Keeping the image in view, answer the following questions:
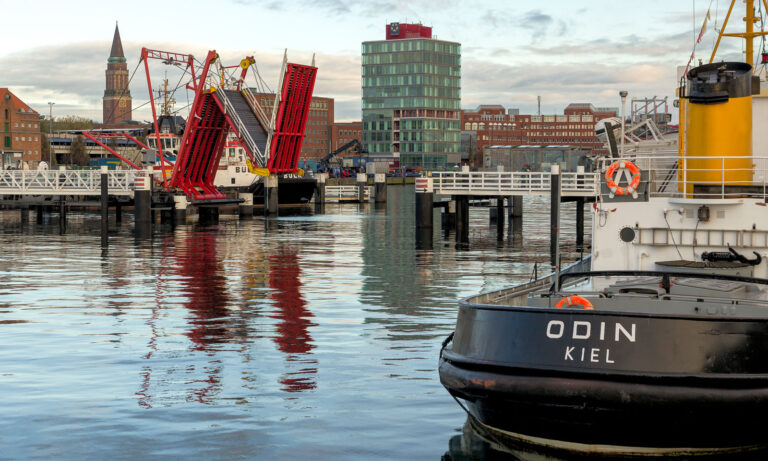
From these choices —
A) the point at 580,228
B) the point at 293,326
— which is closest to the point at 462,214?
the point at 580,228

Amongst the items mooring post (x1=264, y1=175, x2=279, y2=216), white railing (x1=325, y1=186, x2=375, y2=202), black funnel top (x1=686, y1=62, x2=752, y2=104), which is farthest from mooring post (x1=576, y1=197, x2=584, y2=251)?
white railing (x1=325, y1=186, x2=375, y2=202)

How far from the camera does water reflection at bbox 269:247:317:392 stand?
1443 cm

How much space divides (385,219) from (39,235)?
2345 centimetres

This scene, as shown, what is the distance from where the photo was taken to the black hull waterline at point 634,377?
952 cm

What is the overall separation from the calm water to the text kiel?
2.12 metres

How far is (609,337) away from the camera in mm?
9617

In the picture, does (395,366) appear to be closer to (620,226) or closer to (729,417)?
(620,226)

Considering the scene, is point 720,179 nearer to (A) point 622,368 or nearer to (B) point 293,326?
(A) point 622,368

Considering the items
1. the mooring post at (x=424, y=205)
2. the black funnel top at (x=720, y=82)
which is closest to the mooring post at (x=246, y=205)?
the mooring post at (x=424, y=205)

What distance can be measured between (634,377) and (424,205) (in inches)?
1464

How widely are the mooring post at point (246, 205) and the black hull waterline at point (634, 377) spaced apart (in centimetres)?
5891

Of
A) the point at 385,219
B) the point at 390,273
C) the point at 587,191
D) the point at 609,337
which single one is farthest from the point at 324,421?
the point at 385,219

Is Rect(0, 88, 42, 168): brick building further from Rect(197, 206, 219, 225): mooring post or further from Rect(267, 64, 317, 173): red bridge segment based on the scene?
Rect(197, 206, 219, 225): mooring post

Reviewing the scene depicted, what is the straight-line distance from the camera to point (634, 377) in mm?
9547
